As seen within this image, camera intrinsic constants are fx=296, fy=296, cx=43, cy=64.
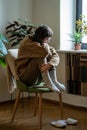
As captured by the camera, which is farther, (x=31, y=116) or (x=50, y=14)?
(x=50, y=14)

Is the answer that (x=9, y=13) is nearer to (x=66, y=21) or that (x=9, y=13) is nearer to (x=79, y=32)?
(x=66, y=21)

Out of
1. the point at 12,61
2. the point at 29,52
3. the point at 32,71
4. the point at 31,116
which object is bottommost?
the point at 31,116

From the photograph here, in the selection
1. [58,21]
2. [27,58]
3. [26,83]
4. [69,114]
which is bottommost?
[69,114]

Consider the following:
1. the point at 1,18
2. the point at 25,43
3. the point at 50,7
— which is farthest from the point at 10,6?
the point at 25,43

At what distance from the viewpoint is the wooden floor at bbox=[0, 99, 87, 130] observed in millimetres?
3361

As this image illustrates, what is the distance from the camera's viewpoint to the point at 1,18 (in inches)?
171

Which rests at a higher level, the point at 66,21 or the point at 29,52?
the point at 66,21

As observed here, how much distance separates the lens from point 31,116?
12.5 feet

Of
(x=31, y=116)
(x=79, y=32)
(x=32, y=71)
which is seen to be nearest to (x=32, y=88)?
(x=32, y=71)

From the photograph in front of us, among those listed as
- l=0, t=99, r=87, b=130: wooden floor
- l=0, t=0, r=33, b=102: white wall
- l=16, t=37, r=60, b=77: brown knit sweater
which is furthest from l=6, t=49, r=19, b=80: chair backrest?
l=0, t=0, r=33, b=102: white wall

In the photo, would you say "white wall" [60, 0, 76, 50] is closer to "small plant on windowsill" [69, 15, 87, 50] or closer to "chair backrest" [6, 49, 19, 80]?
"small plant on windowsill" [69, 15, 87, 50]

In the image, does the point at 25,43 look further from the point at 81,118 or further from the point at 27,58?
the point at 81,118

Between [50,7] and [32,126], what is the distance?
1956 millimetres

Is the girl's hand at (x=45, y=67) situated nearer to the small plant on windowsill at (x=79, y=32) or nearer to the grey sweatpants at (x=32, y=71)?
the grey sweatpants at (x=32, y=71)
